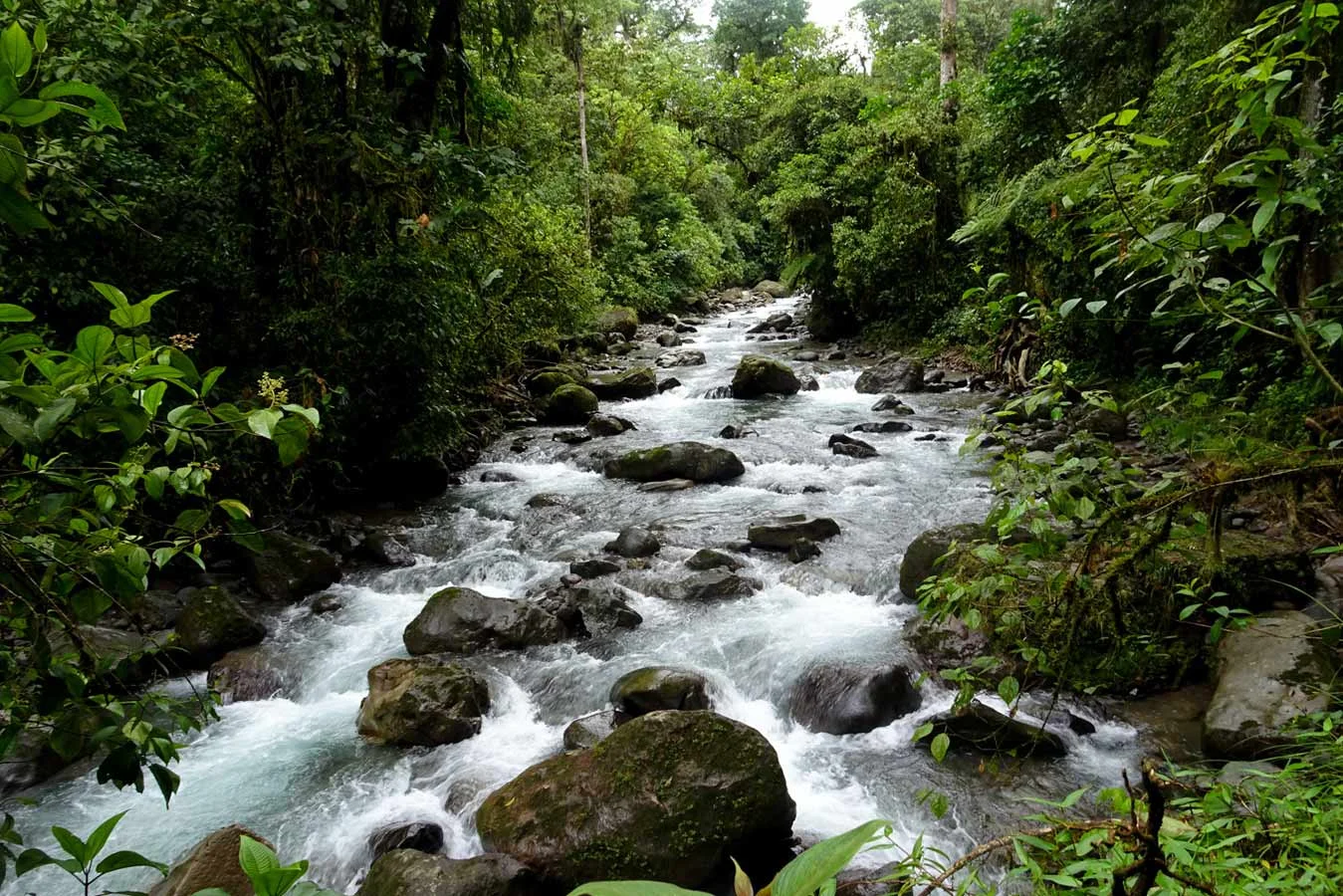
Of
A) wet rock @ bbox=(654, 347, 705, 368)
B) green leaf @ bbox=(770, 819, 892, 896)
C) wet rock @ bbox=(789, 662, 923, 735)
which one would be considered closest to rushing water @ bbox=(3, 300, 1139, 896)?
wet rock @ bbox=(789, 662, 923, 735)

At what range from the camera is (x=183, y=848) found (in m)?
3.99

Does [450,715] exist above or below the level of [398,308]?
below

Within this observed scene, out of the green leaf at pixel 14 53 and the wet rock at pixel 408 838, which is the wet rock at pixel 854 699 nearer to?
the wet rock at pixel 408 838

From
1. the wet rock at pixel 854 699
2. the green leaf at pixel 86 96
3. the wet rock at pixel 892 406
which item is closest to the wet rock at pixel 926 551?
the wet rock at pixel 854 699

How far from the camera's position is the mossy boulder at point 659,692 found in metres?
4.83

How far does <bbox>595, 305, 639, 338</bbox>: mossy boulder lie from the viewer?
19.9 metres

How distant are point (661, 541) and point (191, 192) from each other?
5.66 m

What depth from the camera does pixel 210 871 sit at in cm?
321

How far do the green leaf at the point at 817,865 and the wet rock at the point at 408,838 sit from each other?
3.70 meters

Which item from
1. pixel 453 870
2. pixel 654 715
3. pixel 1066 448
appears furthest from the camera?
pixel 654 715

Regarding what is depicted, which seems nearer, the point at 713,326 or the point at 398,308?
the point at 398,308

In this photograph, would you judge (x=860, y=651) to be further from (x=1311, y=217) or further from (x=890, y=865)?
(x=1311, y=217)

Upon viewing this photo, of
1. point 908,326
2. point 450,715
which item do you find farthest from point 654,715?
point 908,326

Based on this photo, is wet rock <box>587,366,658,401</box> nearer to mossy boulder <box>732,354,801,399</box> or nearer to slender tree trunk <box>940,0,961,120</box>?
mossy boulder <box>732,354,801,399</box>
